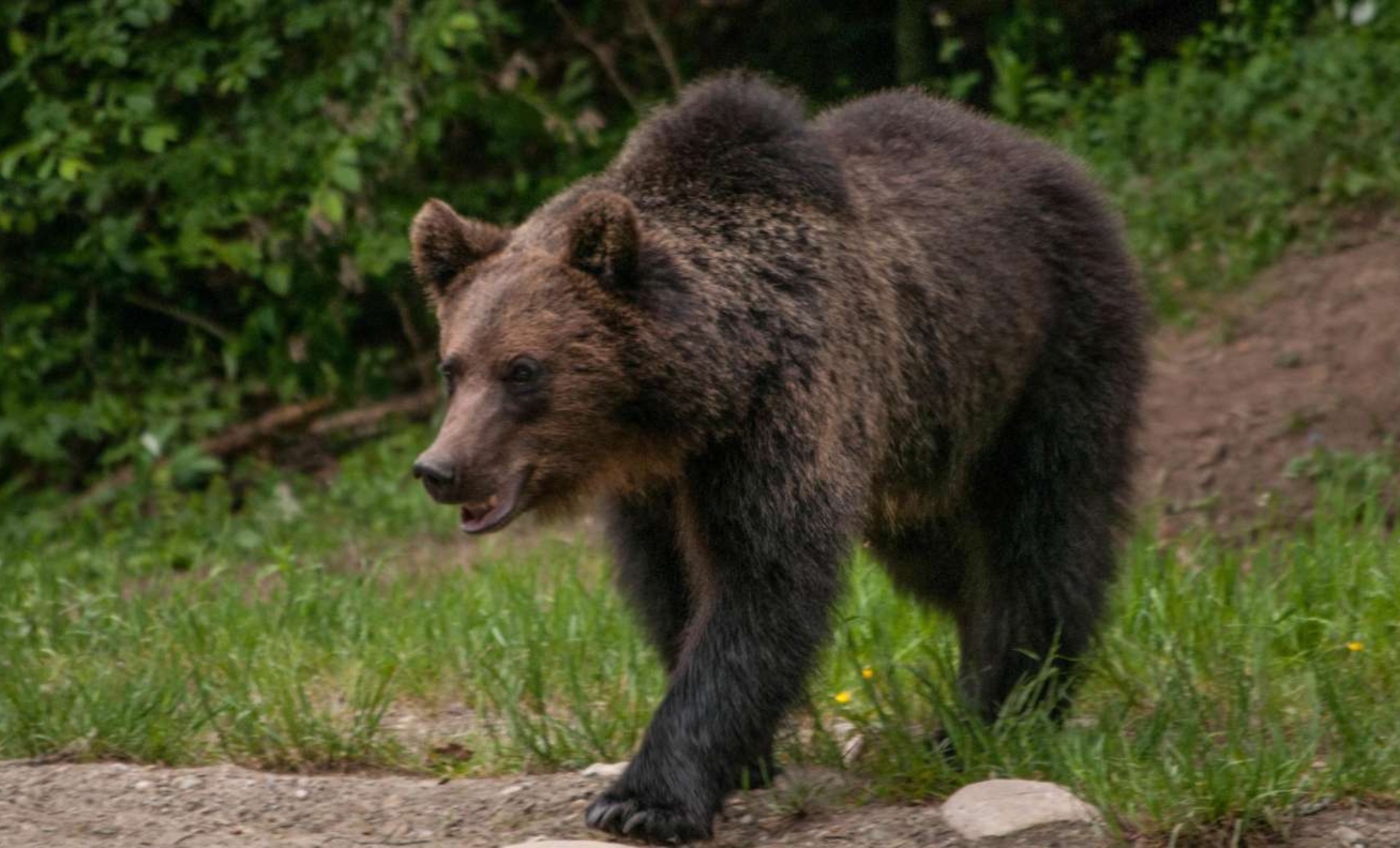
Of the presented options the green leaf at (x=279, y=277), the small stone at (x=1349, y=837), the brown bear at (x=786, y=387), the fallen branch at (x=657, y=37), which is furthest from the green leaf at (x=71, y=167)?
the small stone at (x=1349, y=837)

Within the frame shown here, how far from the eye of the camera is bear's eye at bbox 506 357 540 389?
14.8 ft

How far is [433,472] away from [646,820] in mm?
977

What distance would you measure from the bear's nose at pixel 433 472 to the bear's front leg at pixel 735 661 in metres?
0.69

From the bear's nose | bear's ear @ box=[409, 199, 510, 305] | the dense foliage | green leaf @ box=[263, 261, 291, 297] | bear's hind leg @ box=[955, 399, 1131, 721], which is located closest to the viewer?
the bear's nose

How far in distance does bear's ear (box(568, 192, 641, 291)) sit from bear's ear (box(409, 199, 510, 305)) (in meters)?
0.32

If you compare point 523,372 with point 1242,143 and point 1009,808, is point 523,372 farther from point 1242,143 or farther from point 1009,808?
point 1242,143

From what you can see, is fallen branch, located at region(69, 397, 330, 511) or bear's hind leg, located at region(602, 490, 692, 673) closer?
bear's hind leg, located at region(602, 490, 692, 673)

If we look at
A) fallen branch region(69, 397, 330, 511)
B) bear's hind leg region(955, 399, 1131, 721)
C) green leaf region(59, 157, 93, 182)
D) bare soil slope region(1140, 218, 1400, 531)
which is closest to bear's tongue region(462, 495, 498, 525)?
bear's hind leg region(955, 399, 1131, 721)

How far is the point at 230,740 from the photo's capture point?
5246 millimetres

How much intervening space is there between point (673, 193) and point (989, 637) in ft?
5.36

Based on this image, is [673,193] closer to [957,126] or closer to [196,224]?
[957,126]

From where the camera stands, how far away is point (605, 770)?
16.4ft

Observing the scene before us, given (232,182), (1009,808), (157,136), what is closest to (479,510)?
(1009,808)

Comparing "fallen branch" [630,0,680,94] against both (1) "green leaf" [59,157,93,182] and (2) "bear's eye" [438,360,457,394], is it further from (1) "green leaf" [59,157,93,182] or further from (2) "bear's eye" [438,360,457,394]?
(2) "bear's eye" [438,360,457,394]
